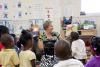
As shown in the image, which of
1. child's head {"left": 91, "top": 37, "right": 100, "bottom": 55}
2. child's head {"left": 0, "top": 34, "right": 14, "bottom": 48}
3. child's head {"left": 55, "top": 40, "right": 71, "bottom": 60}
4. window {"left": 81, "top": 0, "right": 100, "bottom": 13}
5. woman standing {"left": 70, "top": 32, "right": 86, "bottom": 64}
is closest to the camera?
child's head {"left": 55, "top": 40, "right": 71, "bottom": 60}

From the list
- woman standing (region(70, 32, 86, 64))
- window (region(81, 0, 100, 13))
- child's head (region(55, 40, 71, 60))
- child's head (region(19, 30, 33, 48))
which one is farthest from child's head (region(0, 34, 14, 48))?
window (region(81, 0, 100, 13))

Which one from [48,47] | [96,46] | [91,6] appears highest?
[91,6]

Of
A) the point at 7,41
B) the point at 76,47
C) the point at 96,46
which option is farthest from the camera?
the point at 76,47

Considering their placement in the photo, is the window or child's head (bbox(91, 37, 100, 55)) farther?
the window

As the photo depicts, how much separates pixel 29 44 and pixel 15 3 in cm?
369

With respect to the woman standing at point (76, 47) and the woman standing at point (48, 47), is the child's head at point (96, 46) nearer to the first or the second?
the woman standing at point (48, 47)

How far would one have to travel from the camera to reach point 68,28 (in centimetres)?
696

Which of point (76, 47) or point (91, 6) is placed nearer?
point (76, 47)

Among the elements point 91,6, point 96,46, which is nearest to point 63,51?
point 96,46

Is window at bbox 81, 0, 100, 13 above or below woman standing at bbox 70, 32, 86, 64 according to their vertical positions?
above

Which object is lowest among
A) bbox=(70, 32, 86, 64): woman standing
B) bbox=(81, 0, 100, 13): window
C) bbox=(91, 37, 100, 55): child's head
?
bbox=(70, 32, 86, 64): woman standing

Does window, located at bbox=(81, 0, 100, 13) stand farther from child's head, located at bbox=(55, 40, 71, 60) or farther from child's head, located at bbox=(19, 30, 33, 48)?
child's head, located at bbox=(55, 40, 71, 60)

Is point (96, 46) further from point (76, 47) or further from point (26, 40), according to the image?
point (76, 47)

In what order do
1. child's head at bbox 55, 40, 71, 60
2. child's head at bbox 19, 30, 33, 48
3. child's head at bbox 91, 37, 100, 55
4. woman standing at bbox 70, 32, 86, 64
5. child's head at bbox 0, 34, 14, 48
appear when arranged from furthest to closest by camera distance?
woman standing at bbox 70, 32, 86, 64, child's head at bbox 19, 30, 33, 48, child's head at bbox 0, 34, 14, 48, child's head at bbox 91, 37, 100, 55, child's head at bbox 55, 40, 71, 60
